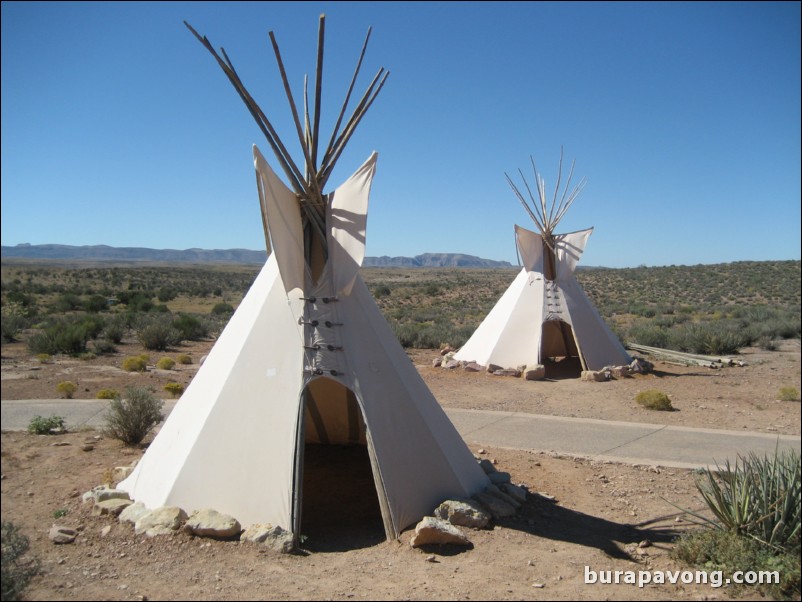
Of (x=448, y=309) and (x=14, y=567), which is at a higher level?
(x=448, y=309)

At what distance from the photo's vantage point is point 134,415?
8898mm

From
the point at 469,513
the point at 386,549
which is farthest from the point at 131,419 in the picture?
the point at 469,513

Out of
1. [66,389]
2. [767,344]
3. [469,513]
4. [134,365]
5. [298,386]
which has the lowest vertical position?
[66,389]

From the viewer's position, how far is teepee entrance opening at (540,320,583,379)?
1673 cm

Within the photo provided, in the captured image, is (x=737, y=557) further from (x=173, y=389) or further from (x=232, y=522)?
(x=173, y=389)

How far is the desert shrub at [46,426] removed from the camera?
9.20 m

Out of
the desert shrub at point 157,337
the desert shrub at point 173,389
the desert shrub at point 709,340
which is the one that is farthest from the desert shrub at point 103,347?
the desert shrub at point 709,340

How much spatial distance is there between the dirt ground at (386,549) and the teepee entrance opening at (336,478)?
57 millimetres

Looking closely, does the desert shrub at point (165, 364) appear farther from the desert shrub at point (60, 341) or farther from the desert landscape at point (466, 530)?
the desert shrub at point (60, 341)

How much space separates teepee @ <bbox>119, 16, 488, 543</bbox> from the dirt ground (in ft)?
1.63

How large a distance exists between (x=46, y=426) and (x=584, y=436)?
8425 mm

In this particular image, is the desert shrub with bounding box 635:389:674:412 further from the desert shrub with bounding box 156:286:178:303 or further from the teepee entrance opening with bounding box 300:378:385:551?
the desert shrub with bounding box 156:286:178:303

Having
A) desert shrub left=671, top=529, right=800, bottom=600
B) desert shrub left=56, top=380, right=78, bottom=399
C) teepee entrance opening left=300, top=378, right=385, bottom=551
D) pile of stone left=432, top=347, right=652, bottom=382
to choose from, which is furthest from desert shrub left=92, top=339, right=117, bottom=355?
desert shrub left=671, top=529, right=800, bottom=600

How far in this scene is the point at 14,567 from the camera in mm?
4023
